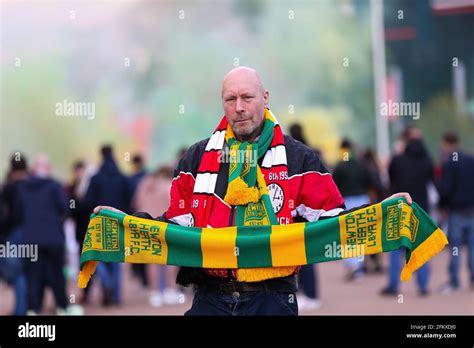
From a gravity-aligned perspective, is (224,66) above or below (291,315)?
above

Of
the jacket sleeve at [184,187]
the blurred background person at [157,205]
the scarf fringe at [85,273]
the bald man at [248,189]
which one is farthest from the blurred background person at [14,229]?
the bald man at [248,189]

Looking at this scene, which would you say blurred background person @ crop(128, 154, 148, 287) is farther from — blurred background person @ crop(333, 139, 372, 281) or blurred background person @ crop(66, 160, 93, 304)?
blurred background person @ crop(333, 139, 372, 281)

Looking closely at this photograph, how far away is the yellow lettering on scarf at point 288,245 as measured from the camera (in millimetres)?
6246

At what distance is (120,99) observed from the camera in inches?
1973

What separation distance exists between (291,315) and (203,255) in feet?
1.87

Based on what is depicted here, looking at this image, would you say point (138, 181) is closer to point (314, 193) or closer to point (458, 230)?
point (458, 230)

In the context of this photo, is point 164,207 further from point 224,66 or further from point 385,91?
point 224,66

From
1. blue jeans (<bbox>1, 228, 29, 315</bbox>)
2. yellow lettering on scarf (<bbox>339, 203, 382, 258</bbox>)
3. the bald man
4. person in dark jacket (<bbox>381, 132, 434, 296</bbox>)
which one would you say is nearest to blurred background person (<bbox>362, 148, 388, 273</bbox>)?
person in dark jacket (<bbox>381, 132, 434, 296</bbox>)

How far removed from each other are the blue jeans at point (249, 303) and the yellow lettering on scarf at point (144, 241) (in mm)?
495

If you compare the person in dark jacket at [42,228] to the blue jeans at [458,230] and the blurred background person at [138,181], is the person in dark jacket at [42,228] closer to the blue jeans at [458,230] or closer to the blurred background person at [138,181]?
the blurred background person at [138,181]

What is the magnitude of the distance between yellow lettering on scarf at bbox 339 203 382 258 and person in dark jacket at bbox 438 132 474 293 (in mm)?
8364

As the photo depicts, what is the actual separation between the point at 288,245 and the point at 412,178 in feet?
27.3

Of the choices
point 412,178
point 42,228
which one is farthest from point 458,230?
point 42,228

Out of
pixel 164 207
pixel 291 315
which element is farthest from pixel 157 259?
pixel 164 207
